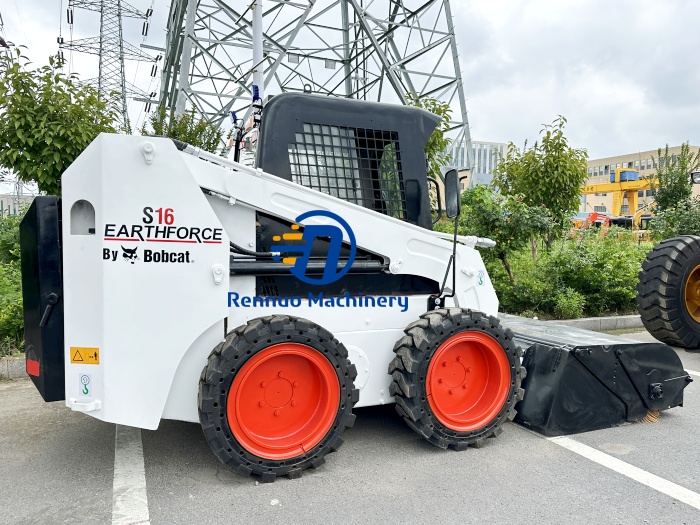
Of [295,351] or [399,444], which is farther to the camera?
[399,444]

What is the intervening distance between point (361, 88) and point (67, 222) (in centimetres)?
1763

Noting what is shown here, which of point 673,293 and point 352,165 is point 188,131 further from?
point 673,293

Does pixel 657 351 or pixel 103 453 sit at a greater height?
pixel 657 351

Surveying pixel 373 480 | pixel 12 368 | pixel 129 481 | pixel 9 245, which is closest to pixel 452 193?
A: pixel 373 480

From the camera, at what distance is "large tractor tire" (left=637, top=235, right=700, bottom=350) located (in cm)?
641

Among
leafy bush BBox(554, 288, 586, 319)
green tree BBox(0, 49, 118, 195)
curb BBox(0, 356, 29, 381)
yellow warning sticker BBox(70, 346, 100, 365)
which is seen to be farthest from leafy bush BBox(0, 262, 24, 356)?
leafy bush BBox(554, 288, 586, 319)

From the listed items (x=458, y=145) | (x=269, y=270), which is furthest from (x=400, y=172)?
(x=458, y=145)

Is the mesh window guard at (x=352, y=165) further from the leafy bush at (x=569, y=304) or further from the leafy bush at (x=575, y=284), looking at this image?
the leafy bush at (x=575, y=284)

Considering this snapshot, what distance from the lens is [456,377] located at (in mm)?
3920

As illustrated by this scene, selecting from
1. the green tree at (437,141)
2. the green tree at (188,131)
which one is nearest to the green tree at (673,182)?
the green tree at (437,141)

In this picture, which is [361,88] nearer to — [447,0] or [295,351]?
[447,0]

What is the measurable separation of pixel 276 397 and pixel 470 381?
1409 millimetres

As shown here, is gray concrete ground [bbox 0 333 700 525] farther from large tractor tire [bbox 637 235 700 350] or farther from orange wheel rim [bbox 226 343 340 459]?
large tractor tire [bbox 637 235 700 350]

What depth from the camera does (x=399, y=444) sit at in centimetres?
397
